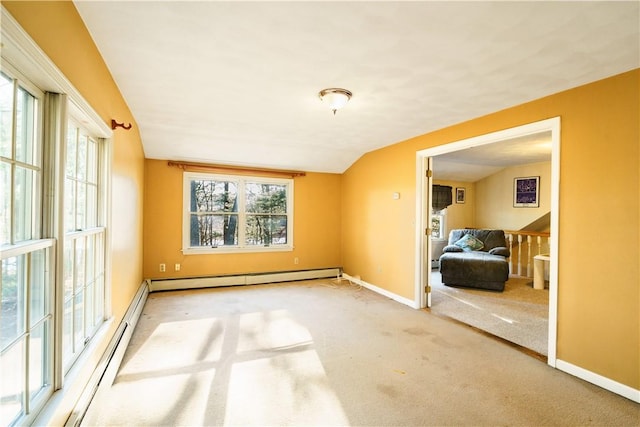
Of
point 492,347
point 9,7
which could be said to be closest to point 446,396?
point 492,347

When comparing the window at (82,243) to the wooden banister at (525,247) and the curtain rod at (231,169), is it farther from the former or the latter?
the wooden banister at (525,247)

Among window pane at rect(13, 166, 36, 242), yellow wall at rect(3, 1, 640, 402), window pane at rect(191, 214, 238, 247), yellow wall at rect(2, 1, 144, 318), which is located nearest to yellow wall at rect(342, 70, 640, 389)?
yellow wall at rect(3, 1, 640, 402)

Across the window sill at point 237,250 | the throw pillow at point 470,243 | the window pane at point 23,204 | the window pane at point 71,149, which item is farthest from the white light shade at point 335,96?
the throw pillow at point 470,243

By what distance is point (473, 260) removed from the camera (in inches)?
197

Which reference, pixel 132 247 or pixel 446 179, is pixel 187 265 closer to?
pixel 132 247

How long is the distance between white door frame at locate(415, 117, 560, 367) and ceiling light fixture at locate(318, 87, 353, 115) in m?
1.58

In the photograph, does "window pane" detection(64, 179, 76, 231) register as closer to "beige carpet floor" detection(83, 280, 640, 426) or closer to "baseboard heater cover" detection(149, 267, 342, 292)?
"beige carpet floor" detection(83, 280, 640, 426)

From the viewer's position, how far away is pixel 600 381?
2199 millimetres

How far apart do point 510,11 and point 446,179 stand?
6.06 metres

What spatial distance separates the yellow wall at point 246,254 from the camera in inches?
183

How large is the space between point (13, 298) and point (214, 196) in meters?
4.01

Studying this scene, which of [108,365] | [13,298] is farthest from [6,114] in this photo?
[108,365]

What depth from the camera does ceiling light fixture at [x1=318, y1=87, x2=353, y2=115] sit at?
99.1 inches

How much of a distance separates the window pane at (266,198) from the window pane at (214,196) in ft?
0.81
